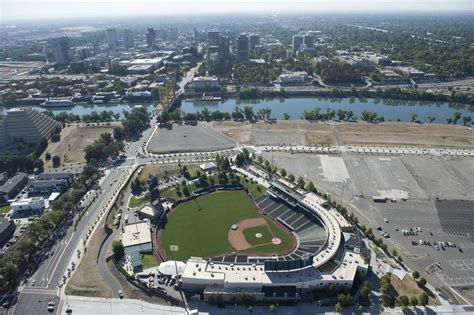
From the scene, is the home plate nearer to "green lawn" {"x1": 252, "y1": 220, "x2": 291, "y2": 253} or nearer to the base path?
"green lawn" {"x1": 252, "y1": 220, "x2": 291, "y2": 253}

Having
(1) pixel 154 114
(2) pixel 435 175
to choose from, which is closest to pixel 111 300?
(2) pixel 435 175

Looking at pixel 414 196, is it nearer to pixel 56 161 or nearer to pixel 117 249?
pixel 117 249

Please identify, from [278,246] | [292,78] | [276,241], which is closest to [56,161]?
[276,241]

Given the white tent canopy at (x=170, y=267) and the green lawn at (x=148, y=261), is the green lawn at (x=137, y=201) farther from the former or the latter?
the white tent canopy at (x=170, y=267)

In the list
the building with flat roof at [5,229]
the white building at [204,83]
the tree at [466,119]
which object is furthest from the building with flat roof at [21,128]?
the tree at [466,119]

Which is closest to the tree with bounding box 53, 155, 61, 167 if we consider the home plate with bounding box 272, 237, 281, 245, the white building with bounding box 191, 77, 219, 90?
the home plate with bounding box 272, 237, 281, 245

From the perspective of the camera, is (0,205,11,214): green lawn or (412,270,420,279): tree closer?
(412,270,420,279): tree
